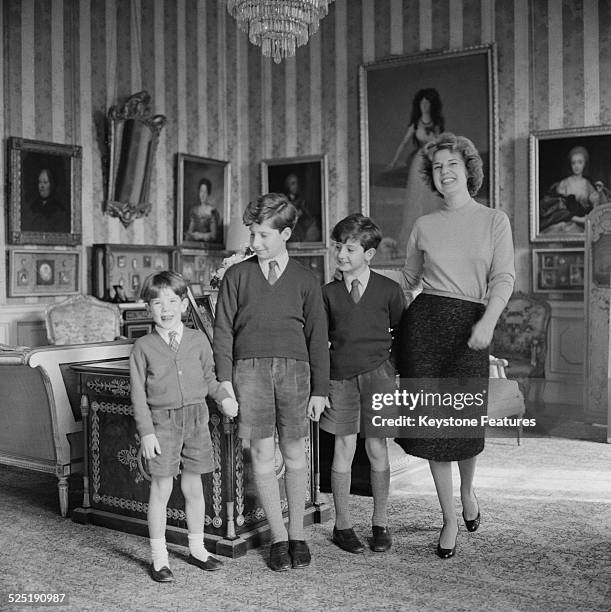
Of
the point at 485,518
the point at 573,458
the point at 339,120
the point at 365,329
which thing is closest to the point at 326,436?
the point at 485,518

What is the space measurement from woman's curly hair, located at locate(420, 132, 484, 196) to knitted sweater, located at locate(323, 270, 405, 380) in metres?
0.55

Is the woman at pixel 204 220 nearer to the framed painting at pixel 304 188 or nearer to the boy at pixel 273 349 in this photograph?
the framed painting at pixel 304 188

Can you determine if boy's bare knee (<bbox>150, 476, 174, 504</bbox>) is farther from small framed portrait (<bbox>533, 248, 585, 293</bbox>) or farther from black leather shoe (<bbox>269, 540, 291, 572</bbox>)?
small framed portrait (<bbox>533, 248, 585, 293</bbox>)

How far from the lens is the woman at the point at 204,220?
9781 millimetres

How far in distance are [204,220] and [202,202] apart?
0.71 ft

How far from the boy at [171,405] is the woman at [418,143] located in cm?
606

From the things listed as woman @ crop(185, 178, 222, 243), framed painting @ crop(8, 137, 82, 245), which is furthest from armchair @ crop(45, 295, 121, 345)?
woman @ crop(185, 178, 222, 243)

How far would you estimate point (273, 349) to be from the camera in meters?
3.55

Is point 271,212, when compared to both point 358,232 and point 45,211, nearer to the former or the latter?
point 358,232

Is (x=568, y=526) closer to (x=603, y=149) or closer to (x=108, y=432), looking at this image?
(x=108, y=432)

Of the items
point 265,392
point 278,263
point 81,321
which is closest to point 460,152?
point 278,263

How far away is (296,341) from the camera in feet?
11.7

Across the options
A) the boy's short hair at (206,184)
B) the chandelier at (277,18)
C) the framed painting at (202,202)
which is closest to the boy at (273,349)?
the chandelier at (277,18)

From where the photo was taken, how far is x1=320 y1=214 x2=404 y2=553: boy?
376cm
